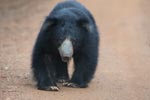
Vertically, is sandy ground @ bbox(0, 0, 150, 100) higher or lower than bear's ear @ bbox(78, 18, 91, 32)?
lower

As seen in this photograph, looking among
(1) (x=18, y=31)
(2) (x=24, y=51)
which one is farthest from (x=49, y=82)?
(1) (x=18, y=31)

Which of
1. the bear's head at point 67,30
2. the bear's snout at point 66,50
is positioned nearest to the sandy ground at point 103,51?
the bear's snout at point 66,50

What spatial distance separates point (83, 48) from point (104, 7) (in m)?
14.0

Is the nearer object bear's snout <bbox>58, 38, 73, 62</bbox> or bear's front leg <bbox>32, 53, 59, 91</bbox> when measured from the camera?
bear's snout <bbox>58, 38, 73, 62</bbox>

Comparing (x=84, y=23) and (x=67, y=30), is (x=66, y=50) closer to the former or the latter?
(x=67, y=30)

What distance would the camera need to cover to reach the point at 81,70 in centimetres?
971

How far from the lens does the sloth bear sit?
915 centimetres

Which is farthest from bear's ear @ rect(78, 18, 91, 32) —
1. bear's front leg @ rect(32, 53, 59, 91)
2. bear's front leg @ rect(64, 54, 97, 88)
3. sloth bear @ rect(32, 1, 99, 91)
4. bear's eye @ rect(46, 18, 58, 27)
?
bear's front leg @ rect(32, 53, 59, 91)

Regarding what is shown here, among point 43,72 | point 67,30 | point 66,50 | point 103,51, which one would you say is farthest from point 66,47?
point 103,51

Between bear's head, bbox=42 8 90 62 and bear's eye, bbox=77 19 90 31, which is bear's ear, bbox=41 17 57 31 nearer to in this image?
bear's head, bbox=42 8 90 62

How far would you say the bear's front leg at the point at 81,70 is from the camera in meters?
9.66

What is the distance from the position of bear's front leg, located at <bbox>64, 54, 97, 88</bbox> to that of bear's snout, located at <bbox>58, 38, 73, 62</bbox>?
58cm

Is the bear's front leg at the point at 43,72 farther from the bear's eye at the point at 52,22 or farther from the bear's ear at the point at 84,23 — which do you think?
the bear's ear at the point at 84,23

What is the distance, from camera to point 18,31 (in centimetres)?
1731
